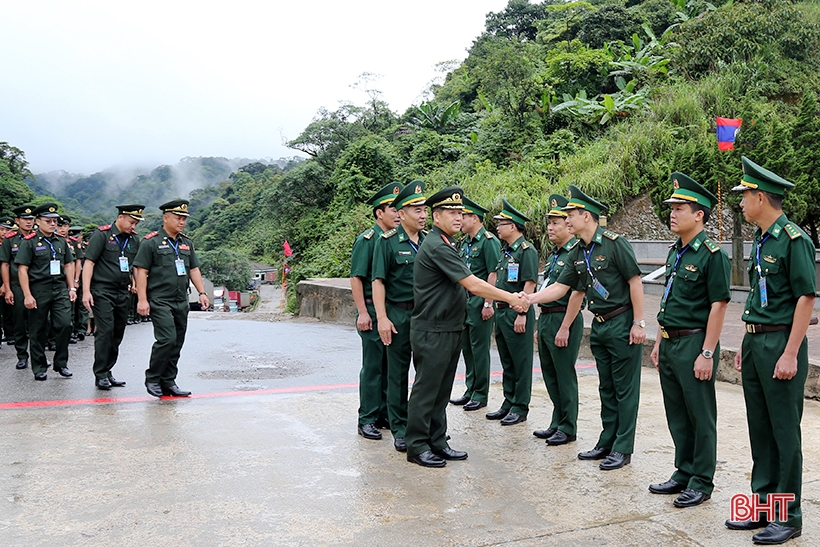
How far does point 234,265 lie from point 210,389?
47.9 meters

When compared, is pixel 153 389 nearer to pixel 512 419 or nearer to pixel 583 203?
pixel 512 419

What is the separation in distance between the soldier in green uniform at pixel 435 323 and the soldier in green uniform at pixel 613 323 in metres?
0.57

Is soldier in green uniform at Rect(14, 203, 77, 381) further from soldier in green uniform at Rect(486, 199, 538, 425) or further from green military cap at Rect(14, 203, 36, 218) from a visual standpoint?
soldier in green uniform at Rect(486, 199, 538, 425)

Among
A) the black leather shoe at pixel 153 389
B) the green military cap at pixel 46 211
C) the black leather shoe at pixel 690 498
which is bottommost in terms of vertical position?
the black leather shoe at pixel 690 498

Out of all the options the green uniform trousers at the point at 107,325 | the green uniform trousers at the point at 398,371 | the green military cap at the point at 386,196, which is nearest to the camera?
the green uniform trousers at the point at 398,371

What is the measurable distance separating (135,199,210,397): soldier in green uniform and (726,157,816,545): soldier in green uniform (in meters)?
5.18

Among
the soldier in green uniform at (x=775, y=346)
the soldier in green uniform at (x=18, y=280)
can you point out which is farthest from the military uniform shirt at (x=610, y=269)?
the soldier in green uniform at (x=18, y=280)

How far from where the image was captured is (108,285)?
309 inches

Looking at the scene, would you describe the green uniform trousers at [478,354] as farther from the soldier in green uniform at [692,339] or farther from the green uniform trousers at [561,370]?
the soldier in green uniform at [692,339]

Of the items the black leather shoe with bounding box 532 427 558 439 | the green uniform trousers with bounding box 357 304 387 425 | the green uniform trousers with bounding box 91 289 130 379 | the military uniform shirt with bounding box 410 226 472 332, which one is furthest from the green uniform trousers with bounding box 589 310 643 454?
the green uniform trousers with bounding box 91 289 130 379

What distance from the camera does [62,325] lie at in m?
8.34

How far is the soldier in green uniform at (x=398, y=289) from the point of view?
567 centimetres

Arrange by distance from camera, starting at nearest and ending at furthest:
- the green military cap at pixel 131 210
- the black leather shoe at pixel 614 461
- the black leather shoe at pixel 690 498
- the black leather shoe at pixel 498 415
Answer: the black leather shoe at pixel 690 498
the black leather shoe at pixel 614 461
the black leather shoe at pixel 498 415
the green military cap at pixel 131 210

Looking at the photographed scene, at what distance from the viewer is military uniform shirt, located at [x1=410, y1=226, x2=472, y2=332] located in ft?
16.8
